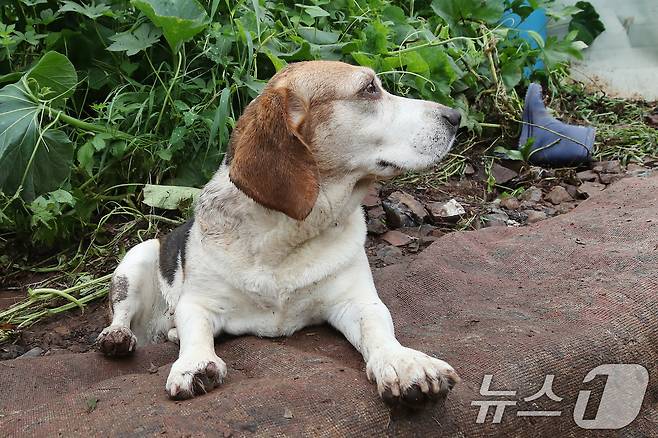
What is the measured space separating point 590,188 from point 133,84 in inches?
127

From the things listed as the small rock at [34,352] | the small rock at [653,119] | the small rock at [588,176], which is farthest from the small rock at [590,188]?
the small rock at [34,352]

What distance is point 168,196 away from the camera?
14.1 feet

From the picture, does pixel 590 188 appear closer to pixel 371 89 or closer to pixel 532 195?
pixel 532 195

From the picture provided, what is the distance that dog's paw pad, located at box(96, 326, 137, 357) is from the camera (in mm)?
2922

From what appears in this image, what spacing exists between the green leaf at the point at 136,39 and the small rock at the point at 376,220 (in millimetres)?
1712

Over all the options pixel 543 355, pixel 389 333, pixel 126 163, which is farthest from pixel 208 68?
pixel 543 355

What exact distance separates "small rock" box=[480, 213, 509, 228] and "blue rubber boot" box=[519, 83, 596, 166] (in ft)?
3.68

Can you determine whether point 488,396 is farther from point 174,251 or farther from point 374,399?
point 174,251

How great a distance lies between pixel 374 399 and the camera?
82.5 inches

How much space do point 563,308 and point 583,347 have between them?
1.36 feet

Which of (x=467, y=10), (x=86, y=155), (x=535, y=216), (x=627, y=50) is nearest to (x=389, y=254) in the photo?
(x=535, y=216)

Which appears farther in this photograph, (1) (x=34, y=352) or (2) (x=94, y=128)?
(2) (x=94, y=128)

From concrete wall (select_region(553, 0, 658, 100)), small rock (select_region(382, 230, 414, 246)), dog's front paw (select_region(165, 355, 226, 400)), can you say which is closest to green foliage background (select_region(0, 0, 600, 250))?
small rock (select_region(382, 230, 414, 246))

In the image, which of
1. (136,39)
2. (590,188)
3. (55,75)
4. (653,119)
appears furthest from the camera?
(653,119)
